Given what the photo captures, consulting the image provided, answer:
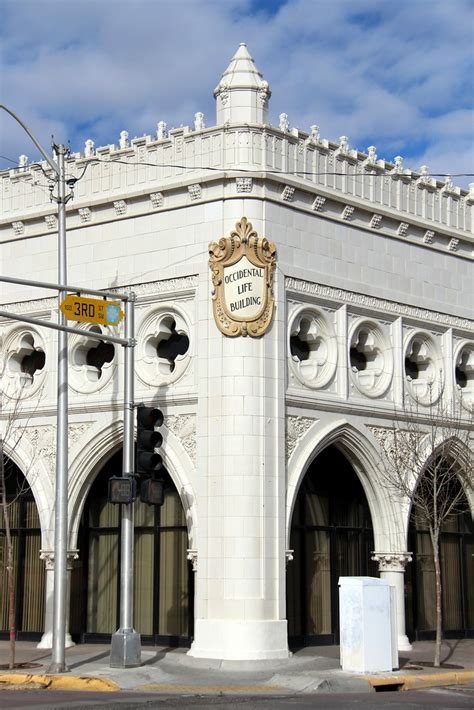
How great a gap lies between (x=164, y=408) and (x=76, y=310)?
173 inches

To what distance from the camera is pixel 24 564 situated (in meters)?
28.6

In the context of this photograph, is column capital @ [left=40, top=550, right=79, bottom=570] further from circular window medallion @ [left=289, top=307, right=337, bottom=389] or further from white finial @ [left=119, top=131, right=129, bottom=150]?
white finial @ [left=119, top=131, right=129, bottom=150]

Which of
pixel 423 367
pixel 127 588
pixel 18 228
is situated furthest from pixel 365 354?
pixel 127 588

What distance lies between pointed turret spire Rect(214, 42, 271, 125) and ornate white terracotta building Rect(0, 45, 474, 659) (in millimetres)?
41

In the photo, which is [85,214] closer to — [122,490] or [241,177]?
[241,177]

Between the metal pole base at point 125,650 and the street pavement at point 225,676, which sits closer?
the street pavement at point 225,676

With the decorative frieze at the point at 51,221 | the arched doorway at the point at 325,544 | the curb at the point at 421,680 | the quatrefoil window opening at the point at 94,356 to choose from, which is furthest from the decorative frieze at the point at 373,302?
the curb at the point at 421,680

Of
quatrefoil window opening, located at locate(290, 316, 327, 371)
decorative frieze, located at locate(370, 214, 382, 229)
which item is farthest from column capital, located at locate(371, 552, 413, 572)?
decorative frieze, located at locate(370, 214, 382, 229)

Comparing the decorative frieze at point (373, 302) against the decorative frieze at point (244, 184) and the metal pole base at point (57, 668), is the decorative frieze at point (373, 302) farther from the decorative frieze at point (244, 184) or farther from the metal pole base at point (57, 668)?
the metal pole base at point (57, 668)

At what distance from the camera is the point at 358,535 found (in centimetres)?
2834

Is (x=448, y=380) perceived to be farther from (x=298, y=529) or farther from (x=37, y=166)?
(x=37, y=166)

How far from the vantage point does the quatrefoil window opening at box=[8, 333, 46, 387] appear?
→ 28297 mm

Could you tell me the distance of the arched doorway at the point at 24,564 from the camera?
92.3ft

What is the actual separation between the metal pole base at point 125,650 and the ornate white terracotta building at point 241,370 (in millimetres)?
2434
